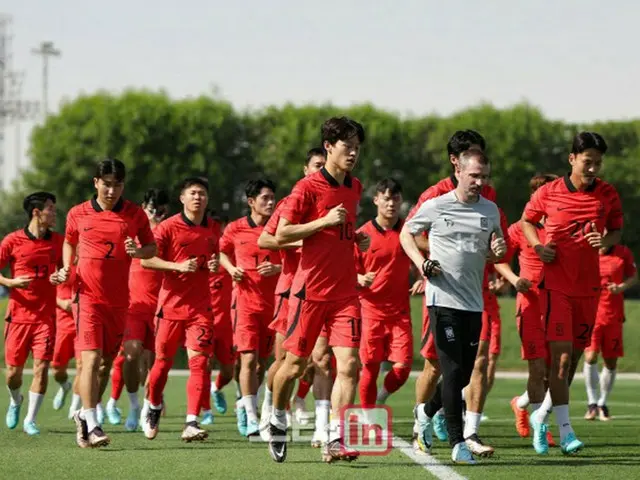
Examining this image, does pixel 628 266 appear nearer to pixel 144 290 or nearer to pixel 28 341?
pixel 144 290

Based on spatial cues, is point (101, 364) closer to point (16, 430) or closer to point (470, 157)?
point (16, 430)

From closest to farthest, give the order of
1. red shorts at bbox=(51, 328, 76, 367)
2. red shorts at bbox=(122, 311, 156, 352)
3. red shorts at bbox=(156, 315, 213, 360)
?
red shorts at bbox=(156, 315, 213, 360) → red shorts at bbox=(122, 311, 156, 352) → red shorts at bbox=(51, 328, 76, 367)

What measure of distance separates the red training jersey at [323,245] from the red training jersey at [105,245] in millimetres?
2471

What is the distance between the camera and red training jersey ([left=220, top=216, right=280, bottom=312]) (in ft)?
49.1

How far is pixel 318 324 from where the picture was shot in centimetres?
1090

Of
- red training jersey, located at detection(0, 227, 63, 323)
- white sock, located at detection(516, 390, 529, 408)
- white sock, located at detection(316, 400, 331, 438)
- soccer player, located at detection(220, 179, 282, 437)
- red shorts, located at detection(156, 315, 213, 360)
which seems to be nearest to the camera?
white sock, located at detection(316, 400, 331, 438)

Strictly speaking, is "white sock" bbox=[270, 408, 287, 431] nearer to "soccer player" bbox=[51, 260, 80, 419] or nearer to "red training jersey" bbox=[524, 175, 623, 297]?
"red training jersey" bbox=[524, 175, 623, 297]

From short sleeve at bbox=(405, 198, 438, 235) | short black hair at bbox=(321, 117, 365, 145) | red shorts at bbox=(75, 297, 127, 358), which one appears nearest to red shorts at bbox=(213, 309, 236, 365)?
red shorts at bbox=(75, 297, 127, 358)

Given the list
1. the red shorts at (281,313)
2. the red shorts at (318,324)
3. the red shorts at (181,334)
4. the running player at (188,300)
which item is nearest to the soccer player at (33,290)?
the running player at (188,300)

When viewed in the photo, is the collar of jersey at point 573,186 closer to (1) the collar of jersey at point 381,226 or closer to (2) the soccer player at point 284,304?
(2) the soccer player at point 284,304

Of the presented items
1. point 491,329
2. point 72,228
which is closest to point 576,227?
point 491,329

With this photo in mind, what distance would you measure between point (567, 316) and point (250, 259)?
176 inches

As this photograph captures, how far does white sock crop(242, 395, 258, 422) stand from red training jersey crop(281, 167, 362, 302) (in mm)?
3116

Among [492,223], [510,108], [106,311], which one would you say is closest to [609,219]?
[492,223]
